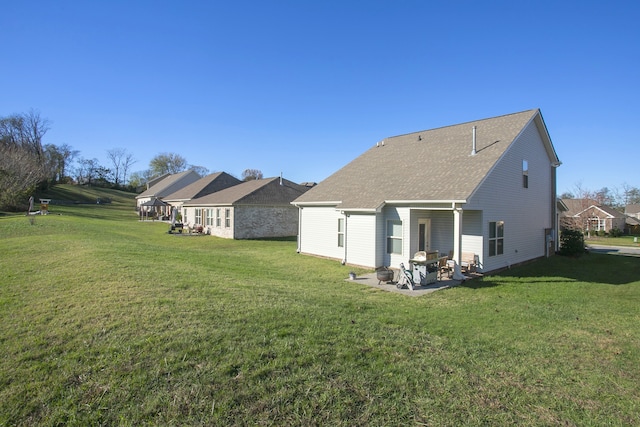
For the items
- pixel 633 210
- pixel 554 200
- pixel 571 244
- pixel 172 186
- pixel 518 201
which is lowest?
pixel 571 244

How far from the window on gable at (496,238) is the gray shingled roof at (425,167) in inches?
98.0

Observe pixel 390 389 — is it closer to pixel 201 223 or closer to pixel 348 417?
pixel 348 417

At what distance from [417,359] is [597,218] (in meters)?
52.2

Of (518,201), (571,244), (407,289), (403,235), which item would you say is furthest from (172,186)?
(571,244)

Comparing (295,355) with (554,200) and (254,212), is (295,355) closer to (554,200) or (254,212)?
(554,200)

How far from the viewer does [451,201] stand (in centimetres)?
1108

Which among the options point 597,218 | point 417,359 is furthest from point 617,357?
point 597,218

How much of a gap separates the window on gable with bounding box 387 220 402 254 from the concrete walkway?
1.59 metres

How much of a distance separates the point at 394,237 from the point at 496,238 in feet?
13.6

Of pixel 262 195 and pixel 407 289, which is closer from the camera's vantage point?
pixel 407 289

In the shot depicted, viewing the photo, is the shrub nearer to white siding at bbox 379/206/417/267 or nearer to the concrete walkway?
the concrete walkway

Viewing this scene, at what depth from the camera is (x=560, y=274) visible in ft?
43.3

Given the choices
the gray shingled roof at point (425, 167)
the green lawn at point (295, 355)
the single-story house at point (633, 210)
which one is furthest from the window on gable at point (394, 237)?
the single-story house at point (633, 210)

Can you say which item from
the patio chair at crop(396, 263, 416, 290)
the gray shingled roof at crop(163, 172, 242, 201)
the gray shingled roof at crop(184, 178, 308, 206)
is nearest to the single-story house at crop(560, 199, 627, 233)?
the gray shingled roof at crop(184, 178, 308, 206)
